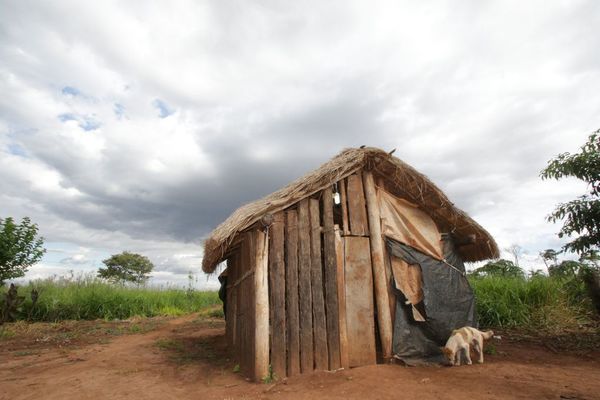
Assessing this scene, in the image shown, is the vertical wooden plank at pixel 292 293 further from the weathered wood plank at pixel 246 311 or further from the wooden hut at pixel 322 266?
the weathered wood plank at pixel 246 311

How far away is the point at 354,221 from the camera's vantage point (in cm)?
605

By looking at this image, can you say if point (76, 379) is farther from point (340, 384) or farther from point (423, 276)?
point (423, 276)

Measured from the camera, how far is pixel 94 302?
40.8ft

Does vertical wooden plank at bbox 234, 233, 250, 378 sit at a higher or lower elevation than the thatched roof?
lower

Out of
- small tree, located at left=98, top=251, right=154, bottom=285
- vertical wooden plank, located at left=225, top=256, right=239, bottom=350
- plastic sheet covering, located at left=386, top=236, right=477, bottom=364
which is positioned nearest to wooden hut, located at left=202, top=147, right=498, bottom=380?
plastic sheet covering, located at left=386, top=236, right=477, bottom=364

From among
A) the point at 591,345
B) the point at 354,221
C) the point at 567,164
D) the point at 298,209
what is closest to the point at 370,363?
the point at 354,221

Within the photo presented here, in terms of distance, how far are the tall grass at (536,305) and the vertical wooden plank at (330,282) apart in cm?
488

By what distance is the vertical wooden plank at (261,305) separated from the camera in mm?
5129

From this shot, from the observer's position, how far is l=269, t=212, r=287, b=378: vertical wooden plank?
5.22 meters

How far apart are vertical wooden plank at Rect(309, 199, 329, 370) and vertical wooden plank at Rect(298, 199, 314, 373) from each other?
62 millimetres

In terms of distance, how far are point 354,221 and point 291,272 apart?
1307 millimetres

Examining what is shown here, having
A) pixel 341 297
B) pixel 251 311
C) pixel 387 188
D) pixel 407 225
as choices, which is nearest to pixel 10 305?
pixel 251 311

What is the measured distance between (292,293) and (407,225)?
231 cm

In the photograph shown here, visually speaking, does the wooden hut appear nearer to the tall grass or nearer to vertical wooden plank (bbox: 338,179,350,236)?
vertical wooden plank (bbox: 338,179,350,236)
